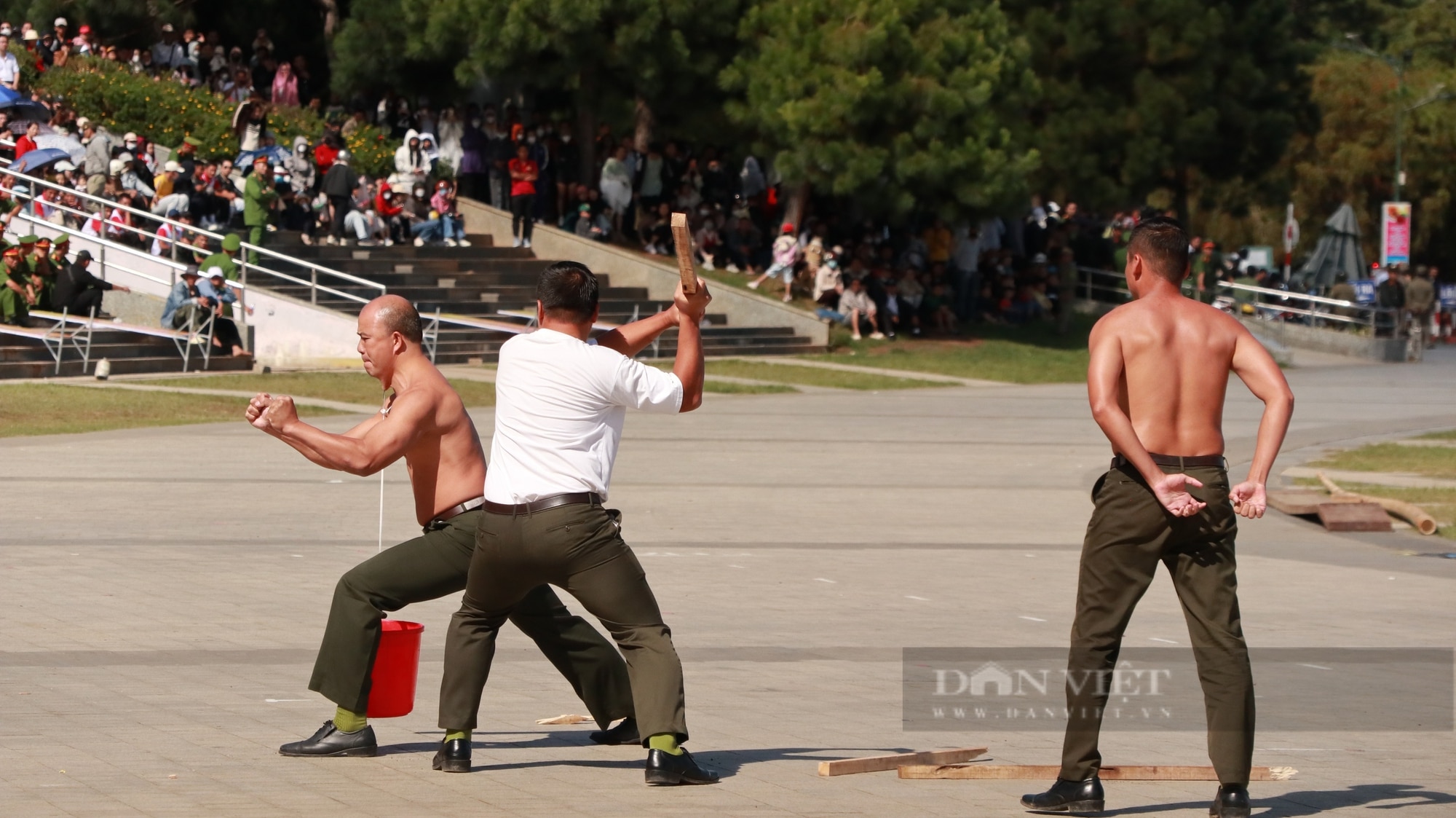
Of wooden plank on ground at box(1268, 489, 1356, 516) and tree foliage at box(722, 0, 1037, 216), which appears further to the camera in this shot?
tree foliage at box(722, 0, 1037, 216)

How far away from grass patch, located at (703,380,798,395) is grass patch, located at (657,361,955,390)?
0.86 m

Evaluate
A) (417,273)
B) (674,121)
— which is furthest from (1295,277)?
(417,273)

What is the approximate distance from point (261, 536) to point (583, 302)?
6.42 m

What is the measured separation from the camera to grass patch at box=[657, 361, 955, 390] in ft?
88.0

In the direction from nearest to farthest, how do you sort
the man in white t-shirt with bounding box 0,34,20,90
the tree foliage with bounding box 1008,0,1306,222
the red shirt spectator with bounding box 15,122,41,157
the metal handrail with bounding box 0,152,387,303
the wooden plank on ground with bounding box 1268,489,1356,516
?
the wooden plank on ground with bounding box 1268,489,1356,516 < the metal handrail with bounding box 0,152,387,303 < the red shirt spectator with bounding box 15,122,41,157 < the man in white t-shirt with bounding box 0,34,20,90 < the tree foliage with bounding box 1008,0,1306,222

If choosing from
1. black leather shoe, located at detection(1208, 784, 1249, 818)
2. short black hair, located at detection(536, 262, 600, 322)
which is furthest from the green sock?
black leather shoe, located at detection(1208, 784, 1249, 818)

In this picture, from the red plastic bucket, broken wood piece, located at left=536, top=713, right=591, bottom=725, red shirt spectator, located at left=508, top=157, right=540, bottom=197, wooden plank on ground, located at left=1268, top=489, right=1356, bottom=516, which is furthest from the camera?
red shirt spectator, located at left=508, top=157, right=540, bottom=197

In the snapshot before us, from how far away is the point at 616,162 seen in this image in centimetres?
3381

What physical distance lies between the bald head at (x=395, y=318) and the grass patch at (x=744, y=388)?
18244mm

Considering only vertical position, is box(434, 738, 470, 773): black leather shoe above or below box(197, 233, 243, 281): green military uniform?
below

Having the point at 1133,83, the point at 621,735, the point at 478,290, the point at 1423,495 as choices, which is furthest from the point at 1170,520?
the point at 1133,83

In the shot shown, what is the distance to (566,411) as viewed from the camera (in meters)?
5.72

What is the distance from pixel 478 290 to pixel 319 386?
8.54 meters

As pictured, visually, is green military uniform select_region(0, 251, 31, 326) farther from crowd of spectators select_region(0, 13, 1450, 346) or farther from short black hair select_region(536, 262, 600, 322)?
short black hair select_region(536, 262, 600, 322)
